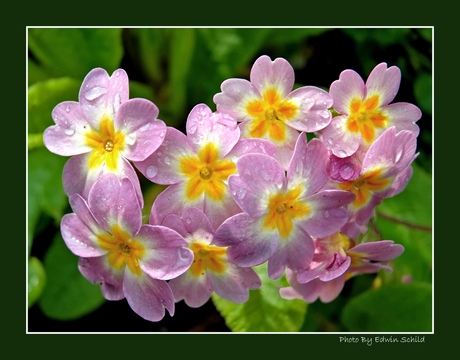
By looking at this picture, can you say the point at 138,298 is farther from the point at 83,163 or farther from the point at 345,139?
the point at 345,139

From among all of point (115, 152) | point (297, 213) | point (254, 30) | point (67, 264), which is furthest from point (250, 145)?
point (67, 264)

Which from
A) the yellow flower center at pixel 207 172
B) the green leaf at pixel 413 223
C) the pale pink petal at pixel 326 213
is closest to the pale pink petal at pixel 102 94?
the yellow flower center at pixel 207 172

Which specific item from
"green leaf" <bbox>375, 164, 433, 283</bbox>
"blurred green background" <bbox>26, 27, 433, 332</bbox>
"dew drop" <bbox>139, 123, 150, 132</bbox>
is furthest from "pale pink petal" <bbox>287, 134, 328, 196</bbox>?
"green leaf" <bbox>375, 164, 433, 283</bbox>

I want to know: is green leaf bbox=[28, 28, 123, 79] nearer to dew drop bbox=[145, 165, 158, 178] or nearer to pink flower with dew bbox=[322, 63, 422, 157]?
dew drop bbox=[145, 165, 158, 178]

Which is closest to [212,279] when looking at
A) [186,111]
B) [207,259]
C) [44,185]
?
[207,259]

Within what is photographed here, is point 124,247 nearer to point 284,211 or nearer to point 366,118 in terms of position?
point 284,211
